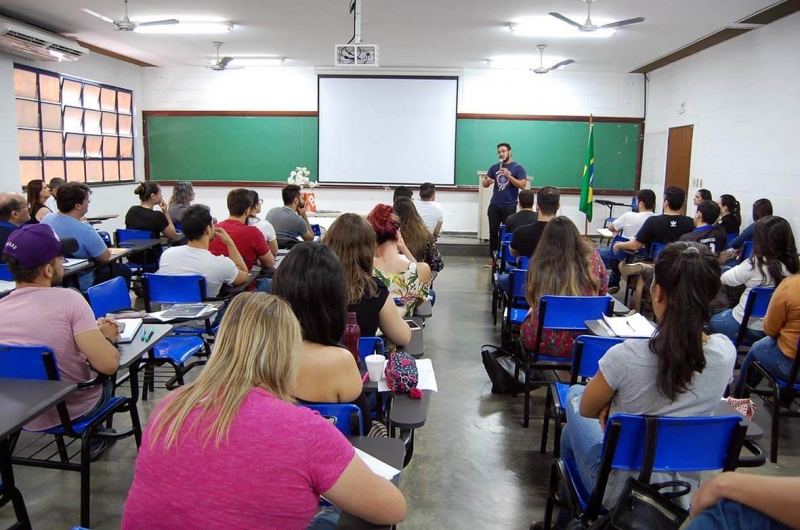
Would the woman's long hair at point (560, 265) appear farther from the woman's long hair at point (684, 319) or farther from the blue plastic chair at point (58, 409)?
the blue plastic chair at point (58, 409)

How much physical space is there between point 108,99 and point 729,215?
9097 mm

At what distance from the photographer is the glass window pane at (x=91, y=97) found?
8742 millimetres

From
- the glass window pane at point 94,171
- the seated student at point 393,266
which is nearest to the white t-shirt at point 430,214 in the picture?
the seated student at point 393,266

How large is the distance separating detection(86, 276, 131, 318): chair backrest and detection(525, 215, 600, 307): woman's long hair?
235cm

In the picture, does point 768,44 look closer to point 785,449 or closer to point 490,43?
point 490,43

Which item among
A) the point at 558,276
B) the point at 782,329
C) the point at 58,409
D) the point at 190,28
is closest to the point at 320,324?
the point at 58,409

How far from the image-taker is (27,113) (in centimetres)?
751

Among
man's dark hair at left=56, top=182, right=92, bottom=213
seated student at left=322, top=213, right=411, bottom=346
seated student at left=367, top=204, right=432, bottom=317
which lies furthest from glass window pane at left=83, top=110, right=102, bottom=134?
seated student at left=322, top=213, right=411, bottom=346

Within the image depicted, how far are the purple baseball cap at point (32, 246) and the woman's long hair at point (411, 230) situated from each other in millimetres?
2881

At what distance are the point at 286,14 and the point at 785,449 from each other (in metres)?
6.02

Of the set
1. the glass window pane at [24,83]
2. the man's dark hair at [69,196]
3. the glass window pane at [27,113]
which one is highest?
the glass window pane at [24,83]

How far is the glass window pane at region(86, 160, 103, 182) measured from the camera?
29.2 ft

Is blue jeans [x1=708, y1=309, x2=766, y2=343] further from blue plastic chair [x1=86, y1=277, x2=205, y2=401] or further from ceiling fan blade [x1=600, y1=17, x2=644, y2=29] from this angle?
blue plastic chair [x1=86, y1=277, x2=205, y2=401]

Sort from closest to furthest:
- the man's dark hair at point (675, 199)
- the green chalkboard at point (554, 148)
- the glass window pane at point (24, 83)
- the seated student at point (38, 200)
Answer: the man's dark hair at point (675, 199) → the seated student at point (38, 200) → the glass window pane at point (24, 83) → the green chalkboard at point (554, 148)
